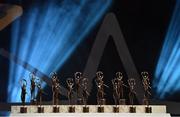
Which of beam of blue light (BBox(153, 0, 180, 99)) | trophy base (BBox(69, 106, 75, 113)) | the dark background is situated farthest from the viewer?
the dark background

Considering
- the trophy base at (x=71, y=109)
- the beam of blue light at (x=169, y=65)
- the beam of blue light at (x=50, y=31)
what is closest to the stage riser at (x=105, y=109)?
the trophy base at (x=71, y=109)

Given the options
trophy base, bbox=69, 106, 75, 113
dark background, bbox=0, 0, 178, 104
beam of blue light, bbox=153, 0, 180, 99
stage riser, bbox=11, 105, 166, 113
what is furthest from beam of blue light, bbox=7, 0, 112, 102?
trophy base, bbox=69, 106, 75, 113

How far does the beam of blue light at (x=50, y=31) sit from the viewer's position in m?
7.99

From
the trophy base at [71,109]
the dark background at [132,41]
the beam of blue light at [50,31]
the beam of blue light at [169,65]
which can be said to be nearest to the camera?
the trophy base at [71,109]

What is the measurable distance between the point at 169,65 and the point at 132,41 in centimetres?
98

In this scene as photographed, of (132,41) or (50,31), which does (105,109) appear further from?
(50,31)

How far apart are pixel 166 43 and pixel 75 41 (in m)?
2.06

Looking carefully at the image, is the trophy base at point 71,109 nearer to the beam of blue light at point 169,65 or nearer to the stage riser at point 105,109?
the stage riser at point 105,109

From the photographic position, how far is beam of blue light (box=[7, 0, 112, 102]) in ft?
26.2

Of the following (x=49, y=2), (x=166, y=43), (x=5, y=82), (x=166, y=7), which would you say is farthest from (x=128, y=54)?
(x=5, y=82)

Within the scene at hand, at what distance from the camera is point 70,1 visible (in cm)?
816

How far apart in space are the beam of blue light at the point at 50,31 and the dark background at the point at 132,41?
158mm

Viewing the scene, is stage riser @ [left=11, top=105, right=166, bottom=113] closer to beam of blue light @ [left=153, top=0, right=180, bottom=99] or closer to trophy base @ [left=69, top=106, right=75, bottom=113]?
trophy base @ [left=69, top=106, right=75, bottom=113]

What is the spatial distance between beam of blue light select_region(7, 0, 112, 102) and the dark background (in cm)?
16
